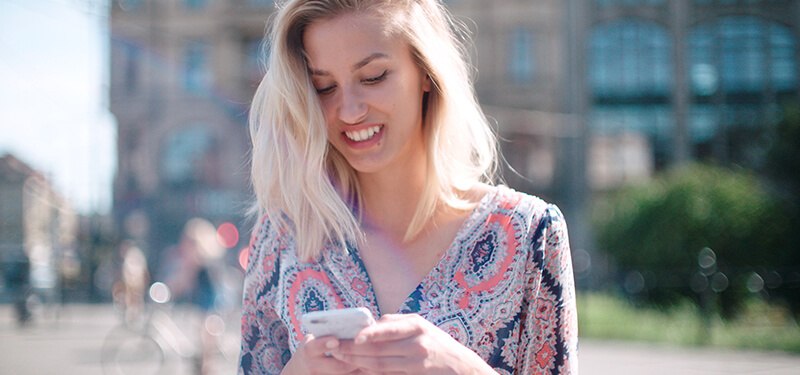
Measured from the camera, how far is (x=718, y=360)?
814 cm

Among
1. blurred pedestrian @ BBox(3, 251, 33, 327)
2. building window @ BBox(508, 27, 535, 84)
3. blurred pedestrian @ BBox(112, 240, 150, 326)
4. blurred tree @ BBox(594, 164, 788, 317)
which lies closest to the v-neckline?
blurred pedestrian @ BBox(112, 240, 150, 326)

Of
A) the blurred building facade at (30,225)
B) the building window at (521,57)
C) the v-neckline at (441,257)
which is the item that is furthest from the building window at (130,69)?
the v-neckline at (441,257)

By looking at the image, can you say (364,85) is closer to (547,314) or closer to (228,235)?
(547,314)

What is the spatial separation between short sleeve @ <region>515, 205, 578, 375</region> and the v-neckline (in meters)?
0.17

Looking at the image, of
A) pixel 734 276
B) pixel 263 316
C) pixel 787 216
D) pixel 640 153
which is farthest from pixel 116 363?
pixel 640 153

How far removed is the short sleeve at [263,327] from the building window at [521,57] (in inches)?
1101

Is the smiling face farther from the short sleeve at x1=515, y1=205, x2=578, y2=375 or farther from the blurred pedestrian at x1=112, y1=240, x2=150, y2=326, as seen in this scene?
the blurred pedestrian at x1=112, y1=240, x2=150, y2=326

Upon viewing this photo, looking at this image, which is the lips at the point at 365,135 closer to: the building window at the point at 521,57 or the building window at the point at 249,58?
the building window at the point at 521,57

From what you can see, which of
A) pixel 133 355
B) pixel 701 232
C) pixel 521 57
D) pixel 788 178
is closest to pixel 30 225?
pixel 133 355

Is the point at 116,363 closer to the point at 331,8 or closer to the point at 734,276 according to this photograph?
the point at 331,8

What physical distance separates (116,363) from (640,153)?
22.5 metres

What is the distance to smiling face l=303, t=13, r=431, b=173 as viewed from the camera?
62.6 inches

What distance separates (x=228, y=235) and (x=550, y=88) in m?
14.8

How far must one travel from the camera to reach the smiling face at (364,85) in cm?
159
